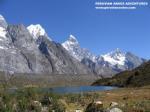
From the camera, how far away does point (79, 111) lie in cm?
4450

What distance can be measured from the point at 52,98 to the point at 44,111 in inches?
275

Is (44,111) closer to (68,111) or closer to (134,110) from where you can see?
(68,111)

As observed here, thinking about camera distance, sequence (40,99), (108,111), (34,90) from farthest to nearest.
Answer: (34,90) < (40,99) < (108,111)

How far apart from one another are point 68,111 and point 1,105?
29.8 feet

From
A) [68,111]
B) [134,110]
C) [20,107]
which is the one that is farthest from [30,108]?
[134,110]

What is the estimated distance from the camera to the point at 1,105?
38.4 m

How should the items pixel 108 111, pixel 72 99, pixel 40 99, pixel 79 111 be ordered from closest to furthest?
pixel 108 111, pixel 79 111, pixel 40 99, pixel 72 99

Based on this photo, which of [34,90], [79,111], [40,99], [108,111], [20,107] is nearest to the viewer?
[108,111]

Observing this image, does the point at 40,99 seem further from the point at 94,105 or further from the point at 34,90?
the point at 94,105

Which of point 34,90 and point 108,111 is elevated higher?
point 34,90

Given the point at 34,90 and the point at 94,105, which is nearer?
the point at 94,105

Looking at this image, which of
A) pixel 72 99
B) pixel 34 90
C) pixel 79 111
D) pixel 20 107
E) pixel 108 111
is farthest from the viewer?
pixel 72 99

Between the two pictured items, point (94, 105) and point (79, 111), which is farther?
point (79, 111)

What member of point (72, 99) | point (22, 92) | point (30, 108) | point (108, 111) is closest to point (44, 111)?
point (30, 108)
